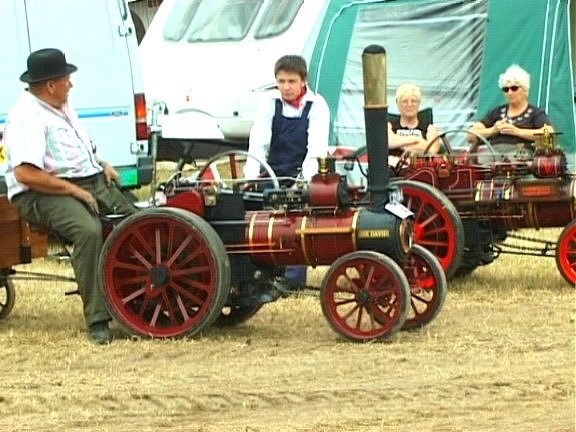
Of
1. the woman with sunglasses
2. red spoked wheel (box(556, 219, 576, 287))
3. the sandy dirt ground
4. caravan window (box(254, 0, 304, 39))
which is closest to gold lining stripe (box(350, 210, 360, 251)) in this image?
the sandy dirt ground

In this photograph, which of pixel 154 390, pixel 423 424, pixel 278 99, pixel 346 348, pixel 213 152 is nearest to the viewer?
pixel 423 424

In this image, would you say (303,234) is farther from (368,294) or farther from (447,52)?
(447,52)

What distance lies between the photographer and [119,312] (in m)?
7.44

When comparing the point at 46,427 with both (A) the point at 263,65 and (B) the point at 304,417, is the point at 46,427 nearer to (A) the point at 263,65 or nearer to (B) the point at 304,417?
(B) the point at 304,417

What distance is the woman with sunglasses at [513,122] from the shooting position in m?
9.88

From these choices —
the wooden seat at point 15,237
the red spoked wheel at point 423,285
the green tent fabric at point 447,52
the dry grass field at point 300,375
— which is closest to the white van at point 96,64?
the wooden seat at point 15,237

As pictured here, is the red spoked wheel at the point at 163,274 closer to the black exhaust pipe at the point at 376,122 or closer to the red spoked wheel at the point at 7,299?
the black exhaust pipe at the point at 376,122

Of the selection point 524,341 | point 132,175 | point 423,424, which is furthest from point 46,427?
point 132,175

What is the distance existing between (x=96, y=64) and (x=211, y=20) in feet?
14.0

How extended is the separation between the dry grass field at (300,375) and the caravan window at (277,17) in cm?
603

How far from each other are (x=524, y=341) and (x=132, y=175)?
15.3 feet

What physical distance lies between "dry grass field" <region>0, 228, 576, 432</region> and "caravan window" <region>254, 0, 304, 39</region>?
6.03 m

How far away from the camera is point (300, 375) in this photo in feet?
21.2

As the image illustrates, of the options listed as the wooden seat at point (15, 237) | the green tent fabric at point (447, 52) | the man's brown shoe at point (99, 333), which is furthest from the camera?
the green tent fabric at point (447, 52)
